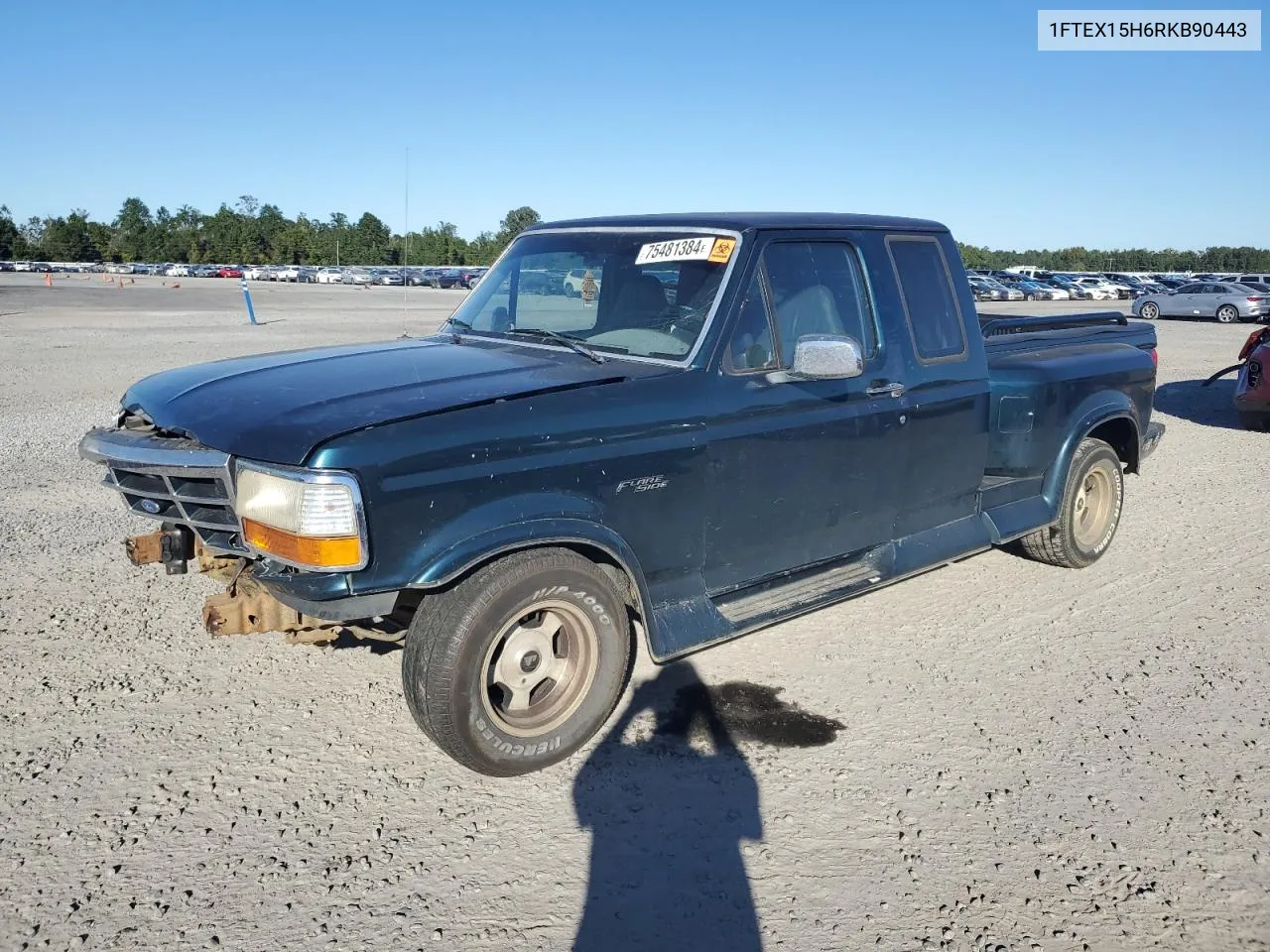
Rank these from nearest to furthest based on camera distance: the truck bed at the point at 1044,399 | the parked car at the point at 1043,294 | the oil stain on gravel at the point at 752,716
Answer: the oil stain on gravel at the point at 752,716
the truck bed at the point at 1044,399
the parked car at the point at 1043,294

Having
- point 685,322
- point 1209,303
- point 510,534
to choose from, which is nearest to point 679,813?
point 510,534

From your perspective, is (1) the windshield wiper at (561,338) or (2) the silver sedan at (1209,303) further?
(2) the silver sedan at (1209,303)

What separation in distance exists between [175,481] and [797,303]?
2.67 meters

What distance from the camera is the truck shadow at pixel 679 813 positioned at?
109 inches

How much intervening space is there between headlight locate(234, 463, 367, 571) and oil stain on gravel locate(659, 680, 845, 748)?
5.16ft

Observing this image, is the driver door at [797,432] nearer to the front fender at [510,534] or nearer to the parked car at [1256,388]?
the front fender at [510,534]

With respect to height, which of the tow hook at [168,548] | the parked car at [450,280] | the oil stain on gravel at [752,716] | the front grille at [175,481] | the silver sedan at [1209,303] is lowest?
the oil stain on gravel at [752,716]

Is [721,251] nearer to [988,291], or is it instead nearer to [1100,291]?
[988,291]

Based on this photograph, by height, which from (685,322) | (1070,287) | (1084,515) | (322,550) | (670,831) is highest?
(1070,287)

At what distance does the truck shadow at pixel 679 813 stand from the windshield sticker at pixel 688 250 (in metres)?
1.90

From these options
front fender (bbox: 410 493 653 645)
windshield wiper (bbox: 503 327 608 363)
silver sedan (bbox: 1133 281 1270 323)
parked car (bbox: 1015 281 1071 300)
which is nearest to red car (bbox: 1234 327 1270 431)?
windshield wiper (bbox: 503 327 608 363)

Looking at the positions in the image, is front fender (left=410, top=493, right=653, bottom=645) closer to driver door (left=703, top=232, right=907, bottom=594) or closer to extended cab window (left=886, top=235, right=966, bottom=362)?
driver door (left=703, top=232, right=907, bottom=594)

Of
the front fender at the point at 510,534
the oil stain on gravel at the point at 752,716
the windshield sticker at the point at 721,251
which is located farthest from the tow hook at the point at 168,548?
the windshield sticker at the point at 721,251

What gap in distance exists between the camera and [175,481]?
3551mm
